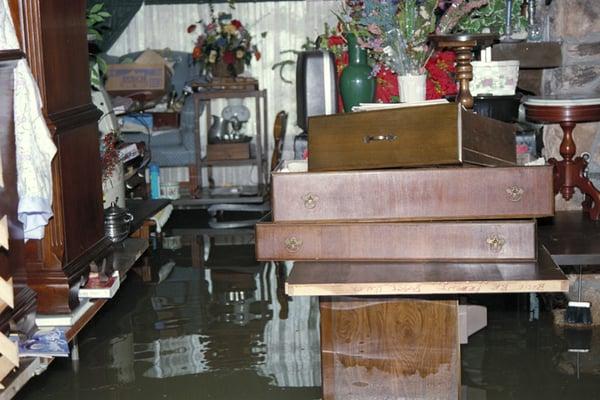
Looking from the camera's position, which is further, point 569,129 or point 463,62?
point 569,129

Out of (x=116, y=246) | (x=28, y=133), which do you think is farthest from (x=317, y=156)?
(x=116, y=246)

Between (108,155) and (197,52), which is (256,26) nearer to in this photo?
(197,52)

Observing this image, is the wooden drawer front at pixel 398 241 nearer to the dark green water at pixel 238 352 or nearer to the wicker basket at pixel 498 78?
the dark green water at pixel 238 352

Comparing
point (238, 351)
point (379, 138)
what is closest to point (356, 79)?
point (238, 351)

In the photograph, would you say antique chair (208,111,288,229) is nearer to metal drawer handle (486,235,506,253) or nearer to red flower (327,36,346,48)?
red flower (327,36,346,48)

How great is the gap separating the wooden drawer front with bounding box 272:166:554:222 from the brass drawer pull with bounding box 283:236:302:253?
8 cm

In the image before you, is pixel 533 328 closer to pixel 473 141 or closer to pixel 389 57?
pixel 389 57

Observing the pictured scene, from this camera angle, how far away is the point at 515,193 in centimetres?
338

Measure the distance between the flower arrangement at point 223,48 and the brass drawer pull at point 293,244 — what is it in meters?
5.85

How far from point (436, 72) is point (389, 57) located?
0.40 m

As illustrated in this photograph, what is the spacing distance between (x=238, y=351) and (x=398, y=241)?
1831mm

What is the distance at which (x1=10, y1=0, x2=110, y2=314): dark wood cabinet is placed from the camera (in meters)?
4.49

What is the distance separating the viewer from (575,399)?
4.28 metres

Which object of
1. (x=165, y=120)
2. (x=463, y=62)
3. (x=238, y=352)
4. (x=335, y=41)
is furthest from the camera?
(x=165, y=120)
